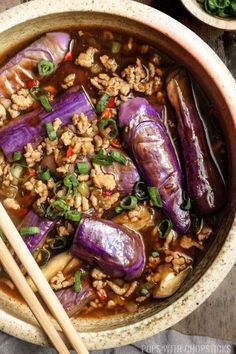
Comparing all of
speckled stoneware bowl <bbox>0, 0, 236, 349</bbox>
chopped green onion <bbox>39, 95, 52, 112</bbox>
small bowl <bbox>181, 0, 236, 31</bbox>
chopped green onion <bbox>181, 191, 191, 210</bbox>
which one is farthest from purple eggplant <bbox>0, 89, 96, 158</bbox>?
small bowl <bbox>181, 0, 236, 31</bbox>

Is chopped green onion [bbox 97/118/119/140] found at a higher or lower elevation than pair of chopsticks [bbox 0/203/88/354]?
higher

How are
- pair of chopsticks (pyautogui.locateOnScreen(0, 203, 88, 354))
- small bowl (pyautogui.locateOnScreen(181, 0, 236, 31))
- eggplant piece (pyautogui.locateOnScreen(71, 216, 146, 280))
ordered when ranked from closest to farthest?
pair of chopsticks (pyautogui.locateOnScreen(0, 203, 88, 354)), eggplant piece (pyautogui.locateOnScreen(71, 216, 146, 280)), small bowl (pyautogui.locateOnScreen(181, 0, 236, 31))

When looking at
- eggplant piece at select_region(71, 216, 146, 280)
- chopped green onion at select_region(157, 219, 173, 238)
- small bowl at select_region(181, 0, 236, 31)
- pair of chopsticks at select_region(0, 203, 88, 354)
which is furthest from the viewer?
small bowl at select_region(181, 0, 236, 31)

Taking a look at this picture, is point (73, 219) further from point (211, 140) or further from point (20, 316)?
point (211, 140)

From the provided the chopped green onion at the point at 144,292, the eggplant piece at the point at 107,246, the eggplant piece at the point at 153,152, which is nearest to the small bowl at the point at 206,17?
the eggplant piece at the point at 153,152

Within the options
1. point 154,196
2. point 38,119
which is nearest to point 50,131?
point 38,119

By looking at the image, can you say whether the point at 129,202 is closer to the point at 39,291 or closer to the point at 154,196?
the point at 154,196

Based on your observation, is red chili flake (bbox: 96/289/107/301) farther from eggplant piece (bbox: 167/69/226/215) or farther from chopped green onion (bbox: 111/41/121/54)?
chopped green onion (bbox: 111/41/121/54)

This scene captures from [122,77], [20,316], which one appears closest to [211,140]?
[122,77]

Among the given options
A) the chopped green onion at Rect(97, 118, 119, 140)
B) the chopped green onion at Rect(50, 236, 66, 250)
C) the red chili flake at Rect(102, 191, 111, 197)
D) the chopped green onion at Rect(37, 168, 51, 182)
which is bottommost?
the chopped green onion at Rect(50, 236, 66, 250)
